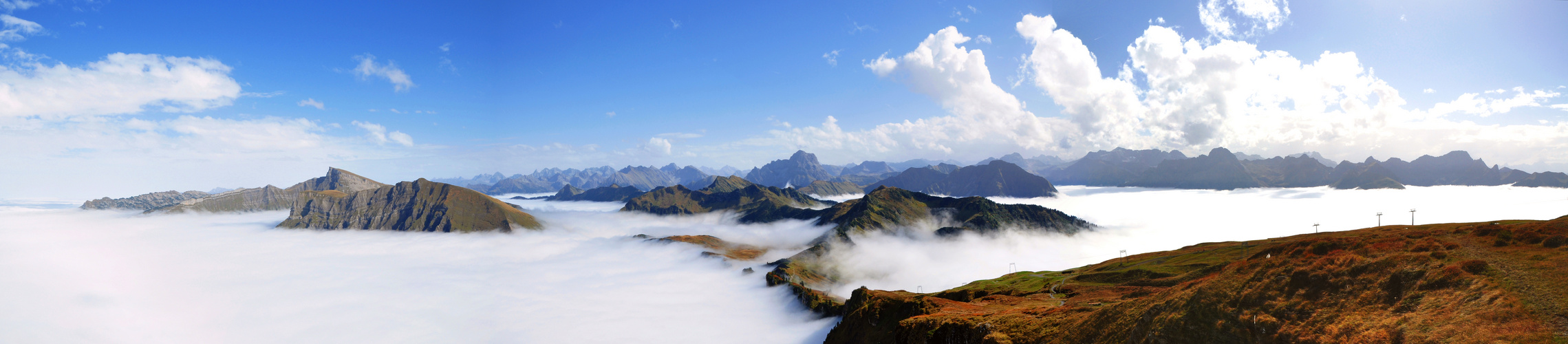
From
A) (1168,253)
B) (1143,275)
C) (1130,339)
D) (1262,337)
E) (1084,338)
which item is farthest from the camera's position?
(1168,253)

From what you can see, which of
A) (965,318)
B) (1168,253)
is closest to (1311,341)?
(965,318)

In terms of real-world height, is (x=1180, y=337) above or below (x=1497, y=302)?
below

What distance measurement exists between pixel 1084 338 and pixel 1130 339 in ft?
21.2

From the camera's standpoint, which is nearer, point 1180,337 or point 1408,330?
point 1408,330

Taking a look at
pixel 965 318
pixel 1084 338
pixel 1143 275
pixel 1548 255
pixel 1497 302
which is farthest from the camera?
pixel 1143 275

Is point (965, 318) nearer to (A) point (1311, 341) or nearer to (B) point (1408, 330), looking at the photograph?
(A) point (1311, 341)

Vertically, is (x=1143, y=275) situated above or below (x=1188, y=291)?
below

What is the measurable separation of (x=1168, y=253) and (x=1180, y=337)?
19227 cm

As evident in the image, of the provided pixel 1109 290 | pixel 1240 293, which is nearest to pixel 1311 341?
pixel 1240 293

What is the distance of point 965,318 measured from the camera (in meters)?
68.3

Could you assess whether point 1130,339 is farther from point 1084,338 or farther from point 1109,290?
point 1109,290

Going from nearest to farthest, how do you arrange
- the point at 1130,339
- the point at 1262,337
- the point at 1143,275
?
the point at 1262,337
the point at 1130,339
the point at 1143,275

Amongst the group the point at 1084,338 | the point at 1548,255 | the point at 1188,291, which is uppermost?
the point at 1548,255

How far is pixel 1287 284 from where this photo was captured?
4125 cm
